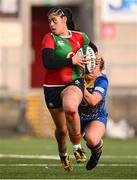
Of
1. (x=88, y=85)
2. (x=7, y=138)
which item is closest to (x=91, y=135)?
(x=88, y=85)

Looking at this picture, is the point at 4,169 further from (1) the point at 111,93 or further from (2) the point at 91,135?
(1) the point at 111,93

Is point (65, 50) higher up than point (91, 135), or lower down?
higher up

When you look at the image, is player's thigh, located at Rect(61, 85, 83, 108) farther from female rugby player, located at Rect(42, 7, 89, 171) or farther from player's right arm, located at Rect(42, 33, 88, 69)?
player's right arm, located at Rect(42, 33, 88, 69)

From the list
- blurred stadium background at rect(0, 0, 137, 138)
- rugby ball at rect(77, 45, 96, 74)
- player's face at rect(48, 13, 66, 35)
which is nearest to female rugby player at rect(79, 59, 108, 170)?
rugby ball at rect(77, 45, 96, 74)

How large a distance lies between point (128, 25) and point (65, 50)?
47.3 ft

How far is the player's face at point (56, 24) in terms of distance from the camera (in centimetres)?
1258

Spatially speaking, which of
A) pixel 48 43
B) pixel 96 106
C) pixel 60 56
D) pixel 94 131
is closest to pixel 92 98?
pixel 96 106

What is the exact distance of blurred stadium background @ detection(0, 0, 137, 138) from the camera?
78.8 feet

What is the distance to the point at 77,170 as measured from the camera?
13203 millimetres

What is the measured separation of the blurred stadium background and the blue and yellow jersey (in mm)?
10920

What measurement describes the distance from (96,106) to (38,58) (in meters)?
15.5

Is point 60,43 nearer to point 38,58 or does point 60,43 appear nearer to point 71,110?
point 71,110

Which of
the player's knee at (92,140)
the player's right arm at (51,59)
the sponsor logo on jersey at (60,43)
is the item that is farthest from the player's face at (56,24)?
the player's knee at (92,140)

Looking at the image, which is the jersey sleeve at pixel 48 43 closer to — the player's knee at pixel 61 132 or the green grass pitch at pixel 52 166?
the player's knee at pixel 61 132
